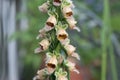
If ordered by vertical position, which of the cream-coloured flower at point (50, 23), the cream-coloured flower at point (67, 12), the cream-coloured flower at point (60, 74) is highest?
the cream-coloured flower at point (67, 12)

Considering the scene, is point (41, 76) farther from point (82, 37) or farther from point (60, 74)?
point (82, 37)

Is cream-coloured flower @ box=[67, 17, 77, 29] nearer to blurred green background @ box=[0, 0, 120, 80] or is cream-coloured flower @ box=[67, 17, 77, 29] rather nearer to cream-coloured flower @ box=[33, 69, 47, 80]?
cream-coloured flower @ box=[33, 69, 47, 80]

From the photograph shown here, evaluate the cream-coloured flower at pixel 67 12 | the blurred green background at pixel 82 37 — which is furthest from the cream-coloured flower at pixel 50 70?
the blurred green background at pixel 82 37

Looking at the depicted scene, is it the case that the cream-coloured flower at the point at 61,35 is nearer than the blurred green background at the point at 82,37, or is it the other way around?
the cream-coloured flower at the point at 61,35

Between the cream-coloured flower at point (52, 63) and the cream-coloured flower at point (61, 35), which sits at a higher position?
the cream-coloured flower at point (61, 35)

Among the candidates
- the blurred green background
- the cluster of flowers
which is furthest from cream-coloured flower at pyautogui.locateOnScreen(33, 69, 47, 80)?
the blurred green background

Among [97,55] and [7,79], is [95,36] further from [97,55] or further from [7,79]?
[7,79]

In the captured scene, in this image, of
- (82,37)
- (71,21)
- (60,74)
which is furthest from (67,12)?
(82,37)

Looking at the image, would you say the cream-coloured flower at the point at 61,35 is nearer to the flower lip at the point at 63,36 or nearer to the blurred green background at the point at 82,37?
the flower lip at the point at 63,36
